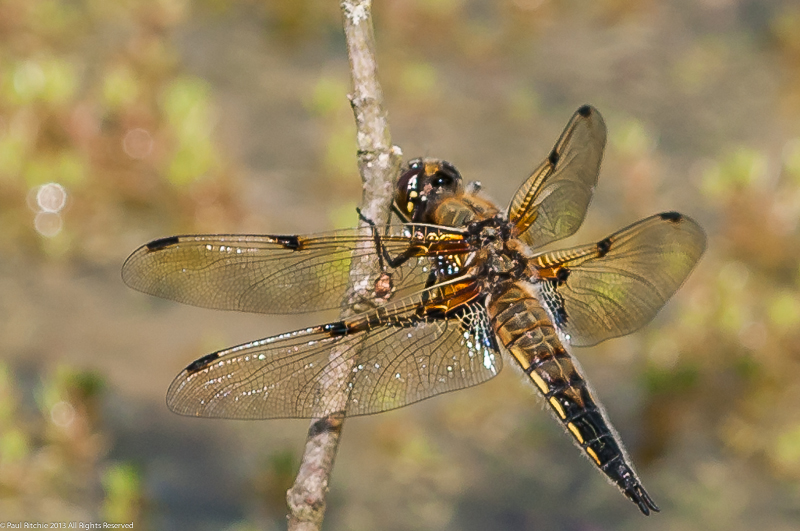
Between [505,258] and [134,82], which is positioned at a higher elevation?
[134,82]

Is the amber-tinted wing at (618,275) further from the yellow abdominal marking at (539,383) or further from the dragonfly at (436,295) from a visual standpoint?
the yellow abdominal marking at (539,383)

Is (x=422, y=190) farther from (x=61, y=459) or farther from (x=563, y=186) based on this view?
(x=61, y=459)

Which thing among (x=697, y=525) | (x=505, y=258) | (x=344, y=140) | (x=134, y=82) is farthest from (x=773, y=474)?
(x=134, y=82)

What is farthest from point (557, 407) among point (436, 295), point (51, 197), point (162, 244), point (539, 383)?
point (51, 197)

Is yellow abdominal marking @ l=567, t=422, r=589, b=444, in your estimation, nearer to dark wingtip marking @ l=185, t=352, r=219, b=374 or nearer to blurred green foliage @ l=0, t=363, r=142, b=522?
dark wingtip marking @ l=185, t=352, r=219, b=374

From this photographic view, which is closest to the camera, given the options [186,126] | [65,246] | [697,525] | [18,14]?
[697,525]

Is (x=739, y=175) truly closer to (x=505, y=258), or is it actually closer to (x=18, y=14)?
(x=505, y=258)
